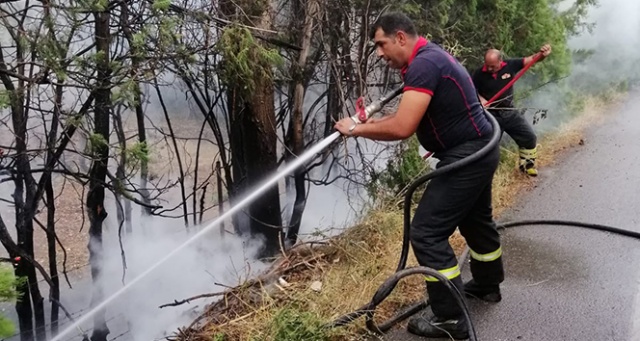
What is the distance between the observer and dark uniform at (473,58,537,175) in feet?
20.6

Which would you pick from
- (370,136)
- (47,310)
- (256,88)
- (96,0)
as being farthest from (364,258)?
(47,310)

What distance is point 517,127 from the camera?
6.41 m

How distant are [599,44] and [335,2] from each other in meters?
9.16

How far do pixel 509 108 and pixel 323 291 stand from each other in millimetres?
3604

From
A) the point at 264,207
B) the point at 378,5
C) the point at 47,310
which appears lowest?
the point at 47,310

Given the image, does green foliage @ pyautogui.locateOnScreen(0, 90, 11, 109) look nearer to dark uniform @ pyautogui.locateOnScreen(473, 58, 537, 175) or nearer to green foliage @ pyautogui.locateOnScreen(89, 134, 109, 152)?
green foliage @ pyautogui.locateOnScreen(89, 134, 109, 152)

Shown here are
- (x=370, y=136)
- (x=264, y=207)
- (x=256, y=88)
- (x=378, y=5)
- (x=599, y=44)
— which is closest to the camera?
(x=370, y=136)

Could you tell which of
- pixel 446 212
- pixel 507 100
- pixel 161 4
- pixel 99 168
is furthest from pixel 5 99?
pixel 507 100

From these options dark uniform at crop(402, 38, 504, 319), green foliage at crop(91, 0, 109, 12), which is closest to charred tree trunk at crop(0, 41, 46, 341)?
green foliage at crop(91, 0, 109, 12)

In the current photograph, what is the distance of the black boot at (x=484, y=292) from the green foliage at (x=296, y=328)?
1.05 m

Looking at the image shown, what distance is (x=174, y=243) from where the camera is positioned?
20.0 ft

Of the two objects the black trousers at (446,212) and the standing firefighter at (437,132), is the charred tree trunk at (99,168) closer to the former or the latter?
the standing firefighter at (437,132)

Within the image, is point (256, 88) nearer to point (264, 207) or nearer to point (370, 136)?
point (264, 207)

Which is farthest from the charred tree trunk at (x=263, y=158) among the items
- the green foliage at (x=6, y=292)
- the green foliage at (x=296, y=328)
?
the green foliage at (x=6, y=292)
